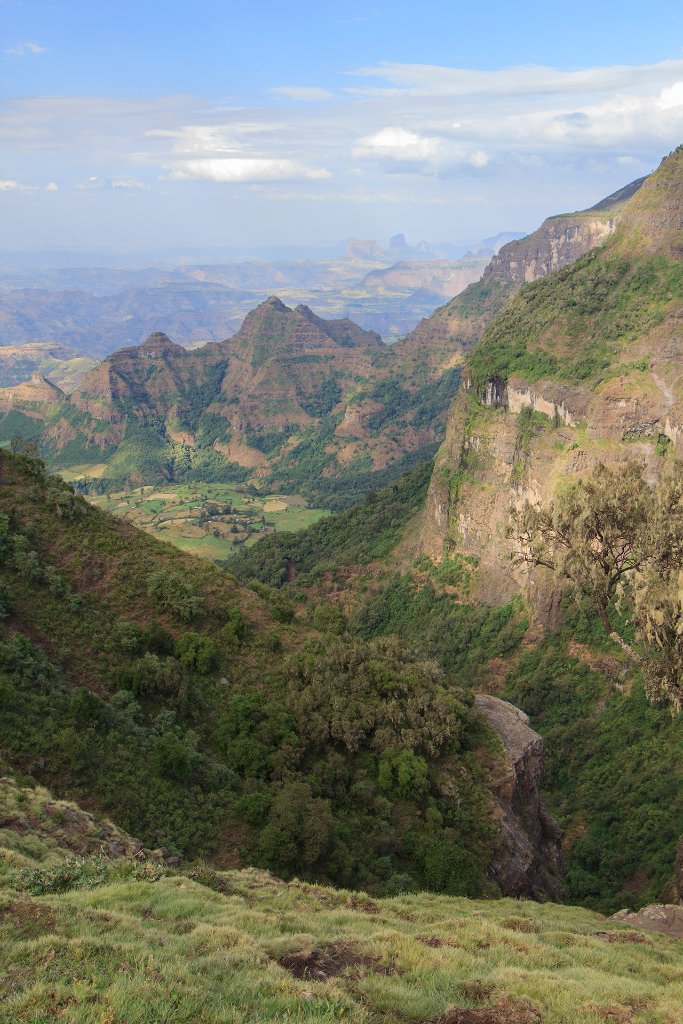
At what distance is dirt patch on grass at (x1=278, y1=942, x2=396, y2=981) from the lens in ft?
38.4

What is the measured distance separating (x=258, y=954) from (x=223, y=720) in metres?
15.5

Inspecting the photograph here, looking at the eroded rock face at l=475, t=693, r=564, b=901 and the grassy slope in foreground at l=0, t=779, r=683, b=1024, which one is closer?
the grassy slope in foreground at l=0, t=779, r=683, b=1024

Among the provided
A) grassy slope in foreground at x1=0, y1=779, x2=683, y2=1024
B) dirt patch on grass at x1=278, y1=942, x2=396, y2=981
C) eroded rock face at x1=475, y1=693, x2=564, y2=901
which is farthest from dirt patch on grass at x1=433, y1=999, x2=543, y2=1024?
eroded rock face at x1=475, y1=693, x2=564, y2=901

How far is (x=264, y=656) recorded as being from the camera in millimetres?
31156

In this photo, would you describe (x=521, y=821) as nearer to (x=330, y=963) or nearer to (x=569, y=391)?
(x=330, y=963)

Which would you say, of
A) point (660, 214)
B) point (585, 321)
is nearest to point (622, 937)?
point (585, 321)

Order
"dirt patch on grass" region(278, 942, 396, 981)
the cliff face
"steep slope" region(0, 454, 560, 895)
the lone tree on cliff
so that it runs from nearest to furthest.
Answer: "dirt patch on grass" region(278, 942, 396, 981)
the lone tree on cliff
"steep slope" region(0, 454, 560, 895)
the cliff face

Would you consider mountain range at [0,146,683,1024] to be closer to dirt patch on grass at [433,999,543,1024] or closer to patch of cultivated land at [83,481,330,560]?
dirt patch on grass at [433,999,543,1024]

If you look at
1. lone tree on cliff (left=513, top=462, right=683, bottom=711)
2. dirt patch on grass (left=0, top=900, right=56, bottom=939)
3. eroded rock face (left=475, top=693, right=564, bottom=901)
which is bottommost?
eroded rock face (left=475, top=693, right=564, bottom=901)

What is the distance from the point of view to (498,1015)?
416 inches

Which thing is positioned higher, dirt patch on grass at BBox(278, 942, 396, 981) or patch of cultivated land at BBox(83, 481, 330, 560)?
dirt patch on grass at BBox(278, 942, 396, 981)

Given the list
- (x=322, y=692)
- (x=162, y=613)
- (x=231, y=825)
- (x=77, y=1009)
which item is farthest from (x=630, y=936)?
(x=162, y=613)

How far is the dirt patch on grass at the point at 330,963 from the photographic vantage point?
461 inches

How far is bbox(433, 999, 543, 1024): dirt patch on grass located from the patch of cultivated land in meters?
113
